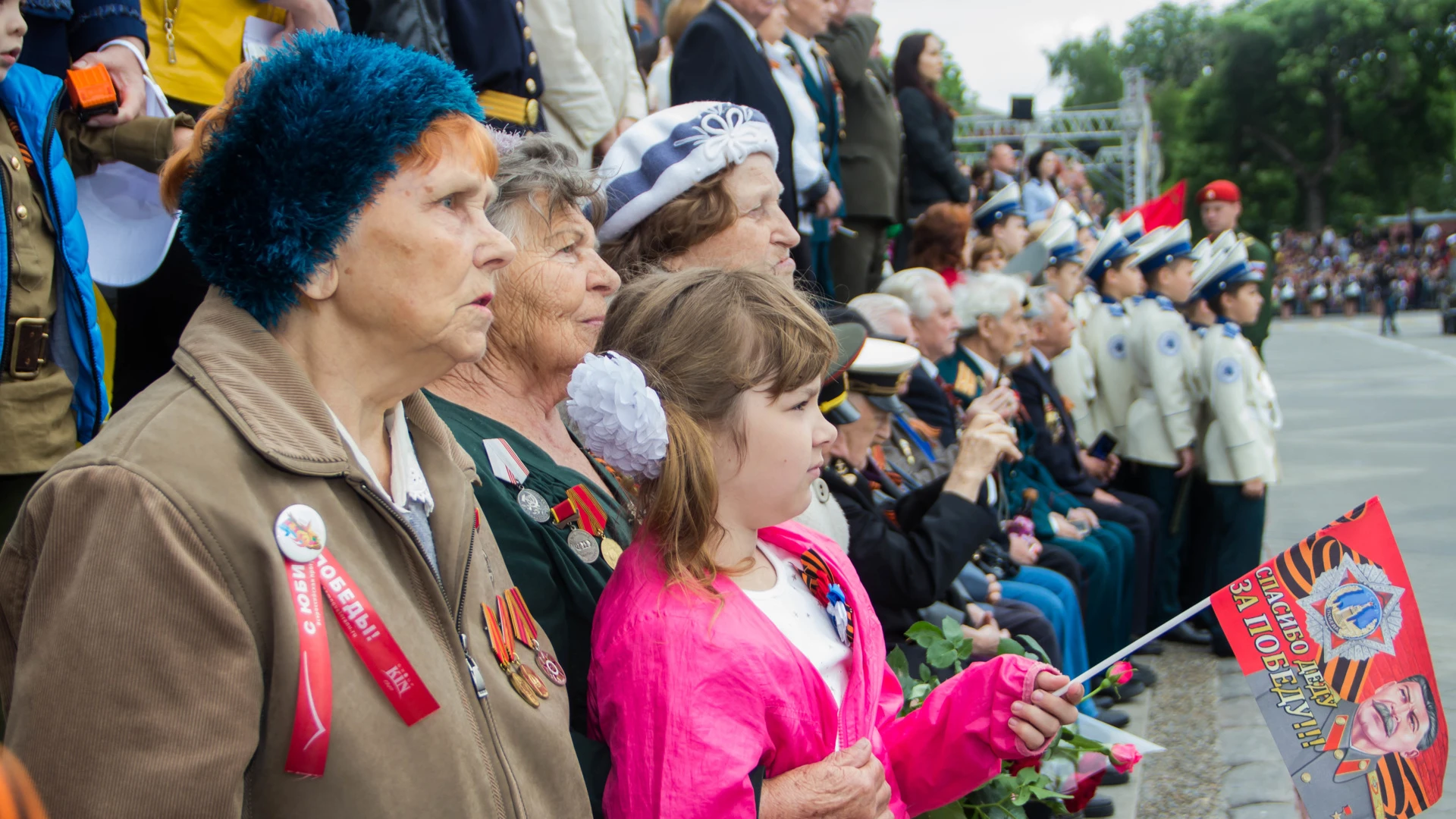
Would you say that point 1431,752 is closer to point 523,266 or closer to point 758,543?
point 758,543

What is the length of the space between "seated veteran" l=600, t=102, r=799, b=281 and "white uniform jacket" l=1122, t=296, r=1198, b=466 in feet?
14.3

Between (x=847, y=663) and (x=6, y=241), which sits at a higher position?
(x=6, y=241)

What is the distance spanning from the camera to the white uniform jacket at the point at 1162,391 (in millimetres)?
6926

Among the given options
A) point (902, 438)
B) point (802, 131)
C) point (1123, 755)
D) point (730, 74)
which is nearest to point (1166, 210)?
point (802, 131)

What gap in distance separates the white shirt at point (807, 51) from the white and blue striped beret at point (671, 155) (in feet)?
10.7

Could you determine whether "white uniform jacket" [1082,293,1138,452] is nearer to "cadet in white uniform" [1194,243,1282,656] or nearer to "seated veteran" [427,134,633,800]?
"cadet in white uniform" [1194,243,1282,656]

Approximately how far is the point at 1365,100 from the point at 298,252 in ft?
180

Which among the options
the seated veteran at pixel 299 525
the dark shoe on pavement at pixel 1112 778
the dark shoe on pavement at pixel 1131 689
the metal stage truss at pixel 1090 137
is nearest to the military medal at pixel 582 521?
the seated veteran at pixel 299 525

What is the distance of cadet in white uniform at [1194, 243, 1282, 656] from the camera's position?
662 cm

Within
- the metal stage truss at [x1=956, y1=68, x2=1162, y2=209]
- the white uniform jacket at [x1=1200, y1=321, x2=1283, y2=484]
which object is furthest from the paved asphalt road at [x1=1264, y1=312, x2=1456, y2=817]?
the metal stage truss at [x1=956, y1=68, x2=1162, y2=209]

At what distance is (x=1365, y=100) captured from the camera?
49094 mm

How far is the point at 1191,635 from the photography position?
21.3 feet

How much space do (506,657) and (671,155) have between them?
169cm

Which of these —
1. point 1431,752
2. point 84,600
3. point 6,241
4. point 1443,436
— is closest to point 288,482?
point 84,600
